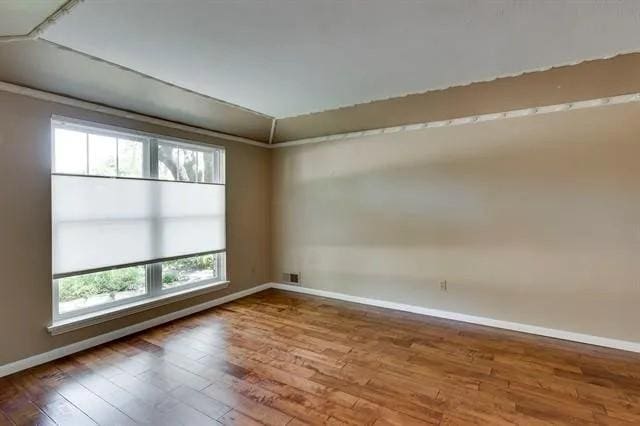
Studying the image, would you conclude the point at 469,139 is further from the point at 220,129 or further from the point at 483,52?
the point at 220,129

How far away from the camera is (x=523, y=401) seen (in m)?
2.13

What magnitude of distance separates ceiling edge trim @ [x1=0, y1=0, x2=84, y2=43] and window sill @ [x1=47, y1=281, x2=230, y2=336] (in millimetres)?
2253

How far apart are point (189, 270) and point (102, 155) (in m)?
1.67

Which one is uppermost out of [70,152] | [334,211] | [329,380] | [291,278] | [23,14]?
[23,14]

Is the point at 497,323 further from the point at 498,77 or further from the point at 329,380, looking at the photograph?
the point at 498,77

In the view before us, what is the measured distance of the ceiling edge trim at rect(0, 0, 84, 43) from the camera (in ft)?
5.70

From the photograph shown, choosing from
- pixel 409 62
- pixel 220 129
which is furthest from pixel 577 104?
pixel 220 129

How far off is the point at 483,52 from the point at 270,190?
3.58 meters

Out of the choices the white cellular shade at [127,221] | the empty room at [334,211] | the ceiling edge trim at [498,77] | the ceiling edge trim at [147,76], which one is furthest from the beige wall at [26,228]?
the ceiling edge trim at [498,77]

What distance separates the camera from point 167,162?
369 centimetres

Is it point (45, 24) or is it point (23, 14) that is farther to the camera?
point (45, 24)

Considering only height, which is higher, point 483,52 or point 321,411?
point 483,52

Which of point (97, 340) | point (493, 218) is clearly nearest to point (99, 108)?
point (97, 340)

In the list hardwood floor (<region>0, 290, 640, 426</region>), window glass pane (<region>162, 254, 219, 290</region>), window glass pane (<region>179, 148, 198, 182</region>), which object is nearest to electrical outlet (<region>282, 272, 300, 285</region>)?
window glass pane (<region>162, 254, 219, 290</region>)
